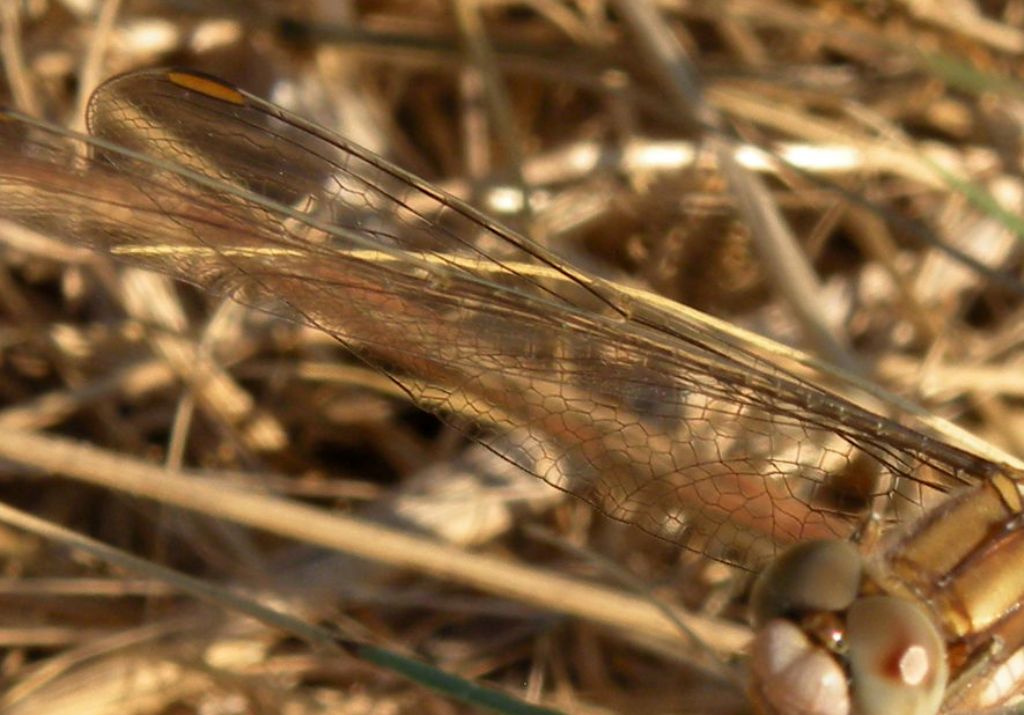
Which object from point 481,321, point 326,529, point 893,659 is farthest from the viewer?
point 326,529

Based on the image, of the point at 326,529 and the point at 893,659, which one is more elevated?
the point at 326,529

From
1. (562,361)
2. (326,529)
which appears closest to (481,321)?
(562,361)

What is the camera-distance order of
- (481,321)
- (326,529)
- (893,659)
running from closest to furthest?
(893,659) → (481,321) → (326,529)

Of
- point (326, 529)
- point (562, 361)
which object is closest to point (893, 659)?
point (562, 361)

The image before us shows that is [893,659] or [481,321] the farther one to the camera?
[481,321]

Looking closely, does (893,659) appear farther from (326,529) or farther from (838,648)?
(326,529)

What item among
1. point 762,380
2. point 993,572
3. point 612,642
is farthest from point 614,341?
point 612,642

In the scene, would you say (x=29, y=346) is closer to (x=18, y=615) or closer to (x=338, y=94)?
(x=18, y=615)

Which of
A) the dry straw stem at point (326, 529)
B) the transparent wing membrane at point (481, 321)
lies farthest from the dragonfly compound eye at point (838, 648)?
Answer: the dry straw stem at point (326, 529)

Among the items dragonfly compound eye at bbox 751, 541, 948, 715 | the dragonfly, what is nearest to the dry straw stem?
the dragonfly
